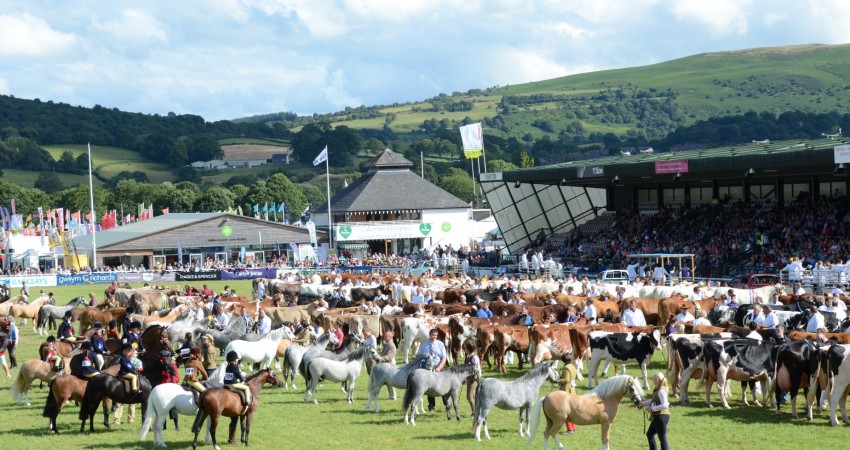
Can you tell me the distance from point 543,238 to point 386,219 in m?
25.6

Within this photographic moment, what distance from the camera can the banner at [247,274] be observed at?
59500 millimetres

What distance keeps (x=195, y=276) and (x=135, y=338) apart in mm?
38198

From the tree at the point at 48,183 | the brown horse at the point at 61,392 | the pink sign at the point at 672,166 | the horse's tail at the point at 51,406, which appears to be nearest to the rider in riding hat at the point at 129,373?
the brown horse at the point at 61,392

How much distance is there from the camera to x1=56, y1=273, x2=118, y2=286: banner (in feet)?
192

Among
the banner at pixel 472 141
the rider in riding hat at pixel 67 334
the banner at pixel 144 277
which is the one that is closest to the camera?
the rider in riding hat at pixel 67 334

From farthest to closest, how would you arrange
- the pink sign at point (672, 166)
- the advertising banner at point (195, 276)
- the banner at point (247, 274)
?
the banner at point (247, 274), the advertising banner at point (195, 276), the pink sign at point (672, 166)

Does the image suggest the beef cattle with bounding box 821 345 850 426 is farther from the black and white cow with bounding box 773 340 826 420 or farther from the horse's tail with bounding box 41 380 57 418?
the horse's tail with bounding box 41 380 57 418

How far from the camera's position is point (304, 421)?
1752cm

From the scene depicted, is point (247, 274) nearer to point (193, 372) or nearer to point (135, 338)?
point (135, 338)

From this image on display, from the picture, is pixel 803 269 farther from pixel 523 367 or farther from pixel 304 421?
pixel 304 421

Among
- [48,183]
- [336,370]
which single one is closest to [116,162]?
[48,183]

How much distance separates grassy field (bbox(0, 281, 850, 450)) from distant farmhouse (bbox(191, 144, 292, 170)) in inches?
6358

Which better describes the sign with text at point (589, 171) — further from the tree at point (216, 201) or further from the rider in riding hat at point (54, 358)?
the tree at point (216, 201)

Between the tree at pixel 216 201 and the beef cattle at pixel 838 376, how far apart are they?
9802 cm
